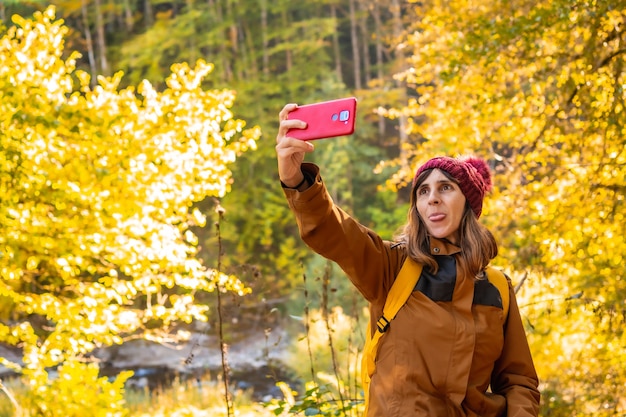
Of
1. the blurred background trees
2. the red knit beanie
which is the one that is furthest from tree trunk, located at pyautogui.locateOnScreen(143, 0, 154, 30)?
the red knit beanie

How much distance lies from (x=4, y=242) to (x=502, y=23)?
3493 mm

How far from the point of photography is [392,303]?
170 centimetres

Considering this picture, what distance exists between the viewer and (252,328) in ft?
59.1

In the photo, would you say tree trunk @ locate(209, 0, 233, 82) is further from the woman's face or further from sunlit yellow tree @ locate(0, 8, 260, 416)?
the woman's face

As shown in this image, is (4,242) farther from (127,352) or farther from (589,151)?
(127,352)

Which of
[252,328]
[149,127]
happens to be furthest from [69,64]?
[252,328]

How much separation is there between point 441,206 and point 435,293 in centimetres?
24

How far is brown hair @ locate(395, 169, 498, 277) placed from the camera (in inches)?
69.0

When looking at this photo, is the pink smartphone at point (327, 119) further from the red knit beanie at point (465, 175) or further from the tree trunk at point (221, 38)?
the tree trunk at point (221, 38)

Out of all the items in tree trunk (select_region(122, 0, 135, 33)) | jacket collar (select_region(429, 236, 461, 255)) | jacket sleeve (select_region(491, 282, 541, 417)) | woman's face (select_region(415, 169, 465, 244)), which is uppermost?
tree trunk (select_region(122, 0, 135, 33))

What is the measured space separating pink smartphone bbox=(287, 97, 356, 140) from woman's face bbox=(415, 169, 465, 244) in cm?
42

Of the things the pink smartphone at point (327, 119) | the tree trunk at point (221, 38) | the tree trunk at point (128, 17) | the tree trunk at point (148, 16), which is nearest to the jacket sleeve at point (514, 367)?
the pink smartphone at point (327, 119)

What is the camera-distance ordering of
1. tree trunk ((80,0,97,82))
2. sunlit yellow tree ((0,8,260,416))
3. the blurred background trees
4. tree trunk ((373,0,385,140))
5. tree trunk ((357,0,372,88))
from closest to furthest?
the blurred background trees < sunlit yellow tree ((0,8,260,416)) < tree trunk ((80,0,97,82)) < tree trunk ((373,0,385,140)) < tree trunk ((357,0,372,88))

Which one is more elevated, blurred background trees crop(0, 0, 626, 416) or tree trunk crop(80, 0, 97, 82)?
tree trunk crop(80, 0, 97, 82)
